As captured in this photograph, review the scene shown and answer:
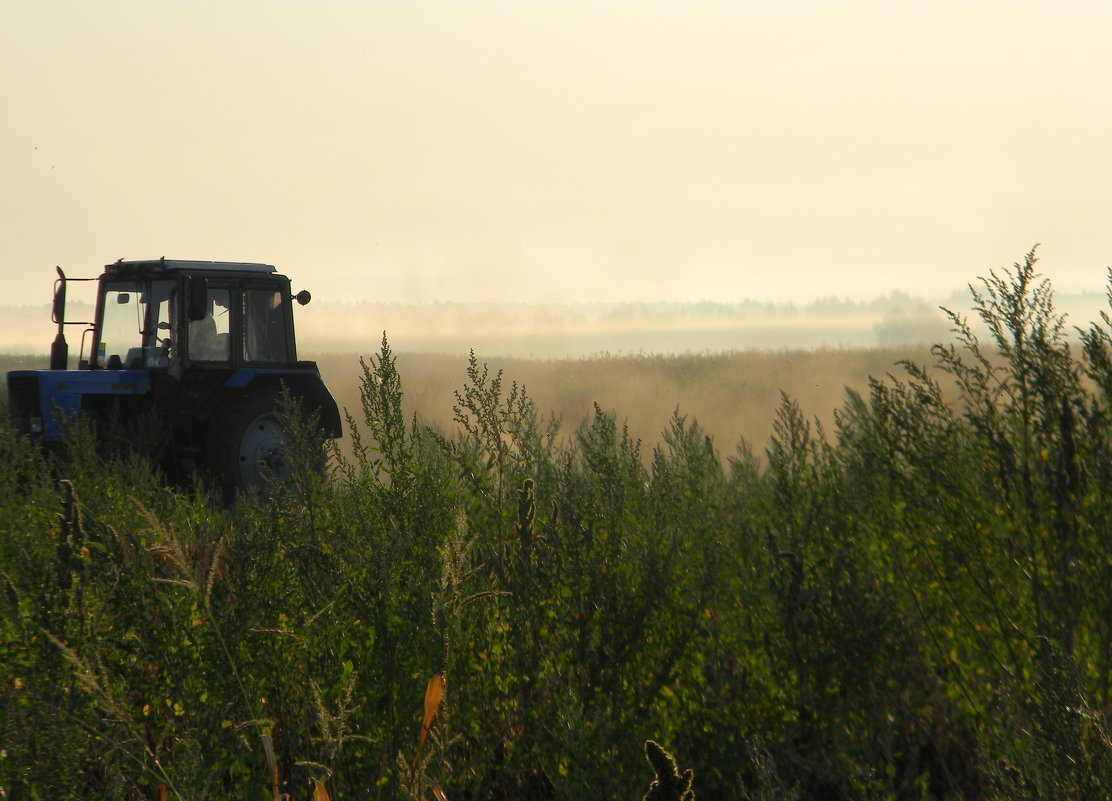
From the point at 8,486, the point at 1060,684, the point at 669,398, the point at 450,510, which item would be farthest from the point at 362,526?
the point at 669,398

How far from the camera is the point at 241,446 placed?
8781mm

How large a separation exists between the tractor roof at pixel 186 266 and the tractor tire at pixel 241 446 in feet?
3.92

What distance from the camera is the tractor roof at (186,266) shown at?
8828 millimetres

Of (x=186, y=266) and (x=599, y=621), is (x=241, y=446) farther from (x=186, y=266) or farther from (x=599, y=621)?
(x=599, y=621)

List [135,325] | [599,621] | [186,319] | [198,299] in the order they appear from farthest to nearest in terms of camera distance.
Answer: [135,325] < [186,319] < [198,299] < [599,621]

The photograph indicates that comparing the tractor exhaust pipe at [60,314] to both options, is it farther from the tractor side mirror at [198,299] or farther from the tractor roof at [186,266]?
the tractor side mirror at [198,299]

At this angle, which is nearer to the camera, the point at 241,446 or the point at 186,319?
the point at 186,319

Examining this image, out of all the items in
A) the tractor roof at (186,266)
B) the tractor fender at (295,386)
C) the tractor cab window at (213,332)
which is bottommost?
the tractor fender at (295,386)

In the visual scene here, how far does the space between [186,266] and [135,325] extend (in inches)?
31.8

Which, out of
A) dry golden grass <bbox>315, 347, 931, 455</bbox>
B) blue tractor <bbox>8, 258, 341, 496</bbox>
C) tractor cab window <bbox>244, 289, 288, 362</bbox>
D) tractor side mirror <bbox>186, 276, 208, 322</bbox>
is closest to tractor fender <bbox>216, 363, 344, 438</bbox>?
blue tractor <bbox>8, 258, 341, 496</bbox>

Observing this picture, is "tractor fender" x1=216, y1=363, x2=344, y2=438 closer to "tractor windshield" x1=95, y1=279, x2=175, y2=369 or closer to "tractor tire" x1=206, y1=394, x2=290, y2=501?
"tractor tire" x1=206, y1=394, x2=290, y2=501

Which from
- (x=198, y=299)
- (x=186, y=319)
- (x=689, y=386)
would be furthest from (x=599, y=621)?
(x=689, y=386)

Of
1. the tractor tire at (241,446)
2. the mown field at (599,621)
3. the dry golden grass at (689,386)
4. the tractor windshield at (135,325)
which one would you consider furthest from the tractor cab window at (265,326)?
the dry golden grass at (689,386)

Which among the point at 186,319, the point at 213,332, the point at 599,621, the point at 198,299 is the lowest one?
the point at 599,621
